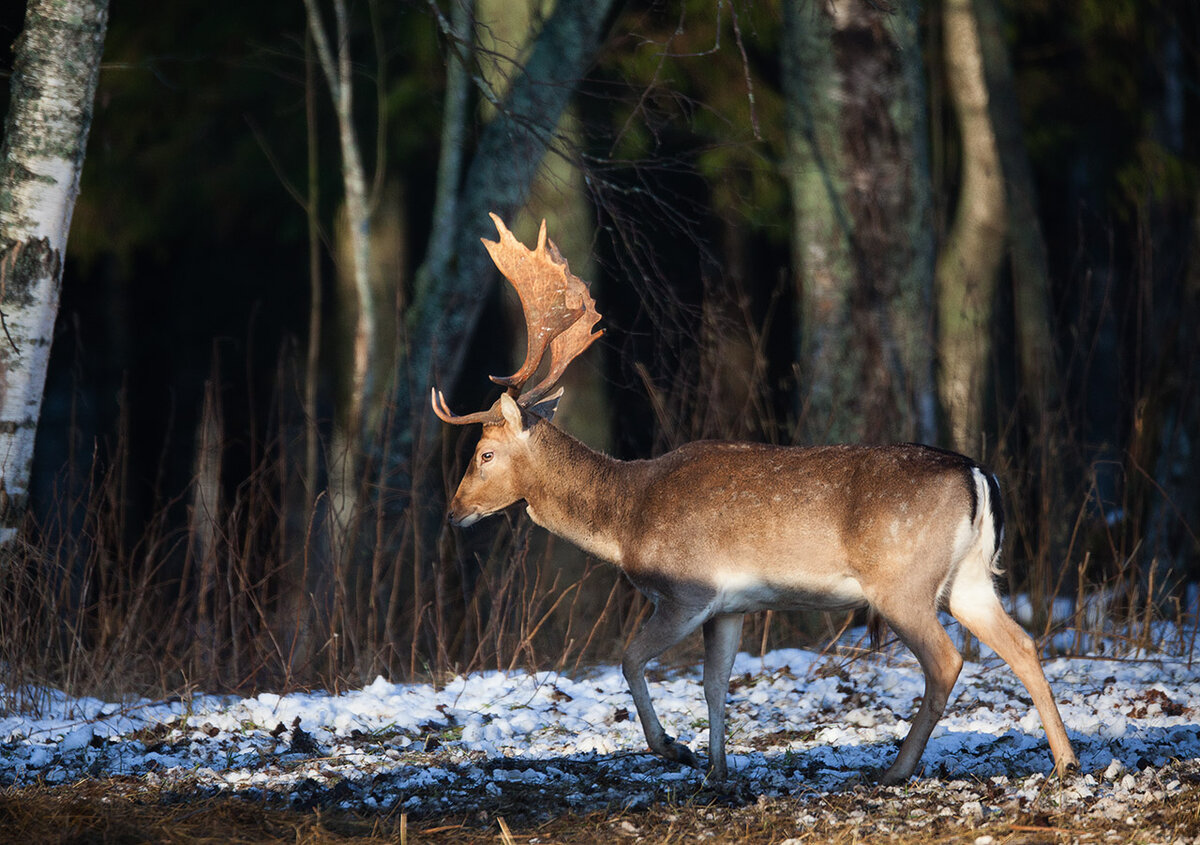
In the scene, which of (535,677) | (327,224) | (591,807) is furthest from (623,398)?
(591,807)

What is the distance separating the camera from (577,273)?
34.4 feet

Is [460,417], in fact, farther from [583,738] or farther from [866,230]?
[866,230]

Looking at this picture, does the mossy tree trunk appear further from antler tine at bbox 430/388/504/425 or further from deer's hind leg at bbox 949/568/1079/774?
deer's hind leg at bbox 949/568/1079/774

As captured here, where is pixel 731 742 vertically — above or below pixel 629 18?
below

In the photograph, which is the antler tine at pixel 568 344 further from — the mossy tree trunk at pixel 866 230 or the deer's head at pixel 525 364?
the mossy tree trunk at pixel 866 230

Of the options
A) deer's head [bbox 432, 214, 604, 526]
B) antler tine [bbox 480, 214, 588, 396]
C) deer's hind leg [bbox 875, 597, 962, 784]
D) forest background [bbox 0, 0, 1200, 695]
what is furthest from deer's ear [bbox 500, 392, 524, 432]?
deer's hind leg [bbox 875, 597, 962, 784]

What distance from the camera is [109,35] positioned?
13.3 m

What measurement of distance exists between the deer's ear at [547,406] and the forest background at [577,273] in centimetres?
75

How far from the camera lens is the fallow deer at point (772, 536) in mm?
5383

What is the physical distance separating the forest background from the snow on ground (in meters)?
0.47

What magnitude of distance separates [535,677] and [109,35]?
9446 millimetres

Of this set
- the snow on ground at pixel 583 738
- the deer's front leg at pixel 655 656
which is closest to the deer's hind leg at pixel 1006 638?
the snow on ground at pixel 583 738

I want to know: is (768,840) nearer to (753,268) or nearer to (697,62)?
(697,62)

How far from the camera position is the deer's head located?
255 inches
